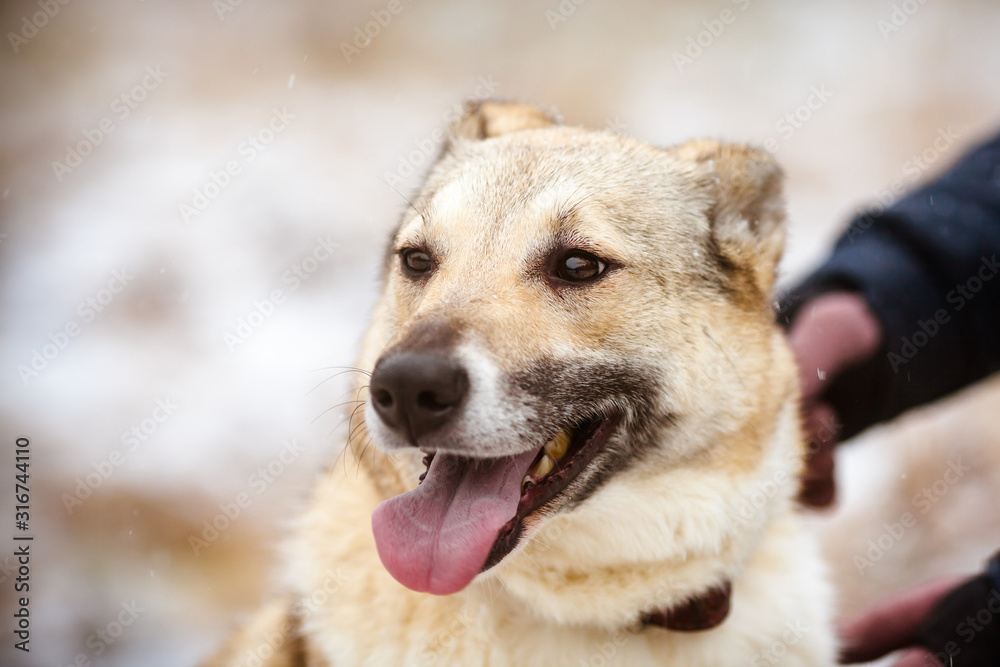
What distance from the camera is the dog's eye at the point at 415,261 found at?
9.39ft

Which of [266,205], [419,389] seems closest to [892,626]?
[419,389]

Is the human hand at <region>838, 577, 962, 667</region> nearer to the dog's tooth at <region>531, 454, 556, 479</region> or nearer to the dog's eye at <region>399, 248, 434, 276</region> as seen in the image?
the dog's tooth at <region>531, 454, 556, 479</region>

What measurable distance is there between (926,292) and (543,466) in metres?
2.74

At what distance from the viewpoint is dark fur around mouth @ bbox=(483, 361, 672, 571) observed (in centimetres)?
233

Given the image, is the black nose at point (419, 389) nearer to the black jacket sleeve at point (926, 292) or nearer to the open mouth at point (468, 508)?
the open mouth at point (468, 508)

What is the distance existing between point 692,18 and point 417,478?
28.7 ft

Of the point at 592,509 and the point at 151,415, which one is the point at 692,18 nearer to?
the point at 151,415

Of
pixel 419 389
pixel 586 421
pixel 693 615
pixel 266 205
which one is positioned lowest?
pixel 266 205

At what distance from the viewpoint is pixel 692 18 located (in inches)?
373

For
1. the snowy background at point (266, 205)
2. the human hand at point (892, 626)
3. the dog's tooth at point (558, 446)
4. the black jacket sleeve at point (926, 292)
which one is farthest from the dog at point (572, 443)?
the black jacket sleeve at point (926, 292)

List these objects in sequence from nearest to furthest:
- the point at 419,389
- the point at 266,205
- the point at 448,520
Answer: the point at 419,389 → the point at 448,520 → the point at 266,205

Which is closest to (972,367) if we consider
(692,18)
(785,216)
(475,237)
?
(785,216)

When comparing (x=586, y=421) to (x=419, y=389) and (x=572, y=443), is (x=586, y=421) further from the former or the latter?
(x=419, y=389)

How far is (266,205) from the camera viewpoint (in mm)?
7398
